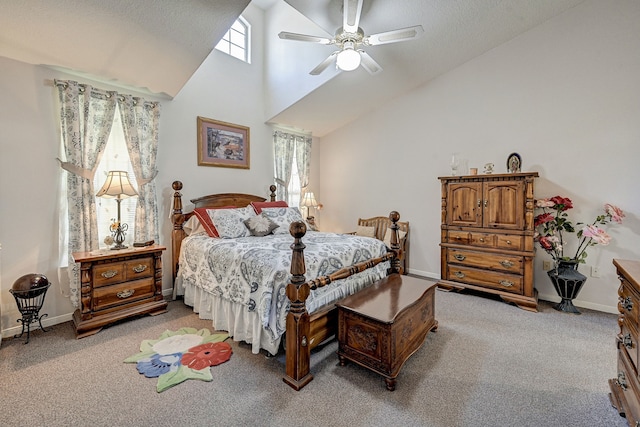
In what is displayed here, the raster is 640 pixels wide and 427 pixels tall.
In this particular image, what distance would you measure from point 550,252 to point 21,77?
231 inches

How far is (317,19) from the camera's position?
301 centimetres

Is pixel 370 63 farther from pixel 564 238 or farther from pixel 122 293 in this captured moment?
pixel 122 293

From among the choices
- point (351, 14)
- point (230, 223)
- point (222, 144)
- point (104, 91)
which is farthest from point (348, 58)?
point (104, 91)

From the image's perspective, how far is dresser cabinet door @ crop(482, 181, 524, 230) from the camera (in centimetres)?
329

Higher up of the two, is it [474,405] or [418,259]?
[418,259]

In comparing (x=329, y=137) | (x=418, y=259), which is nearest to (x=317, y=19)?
(x=329, y=137)

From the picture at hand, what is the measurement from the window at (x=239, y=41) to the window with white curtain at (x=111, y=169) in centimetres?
198

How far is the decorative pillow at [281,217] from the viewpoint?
3.58 m

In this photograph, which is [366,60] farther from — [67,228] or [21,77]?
[67,228]

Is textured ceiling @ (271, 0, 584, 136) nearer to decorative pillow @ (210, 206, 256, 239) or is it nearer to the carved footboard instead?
decorative pillow @ (210, 206, 256, 239)

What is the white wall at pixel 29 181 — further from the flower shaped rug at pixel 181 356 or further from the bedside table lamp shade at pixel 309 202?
the bedside table lamp shade at pixel 309 202

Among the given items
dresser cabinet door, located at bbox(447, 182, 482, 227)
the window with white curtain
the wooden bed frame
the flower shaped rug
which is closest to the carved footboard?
the wooden bed frame

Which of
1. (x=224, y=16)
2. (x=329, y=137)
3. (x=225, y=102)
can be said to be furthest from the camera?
(x=329, y=137)

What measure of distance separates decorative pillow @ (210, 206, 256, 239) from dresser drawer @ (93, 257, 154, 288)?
0.77 meters
